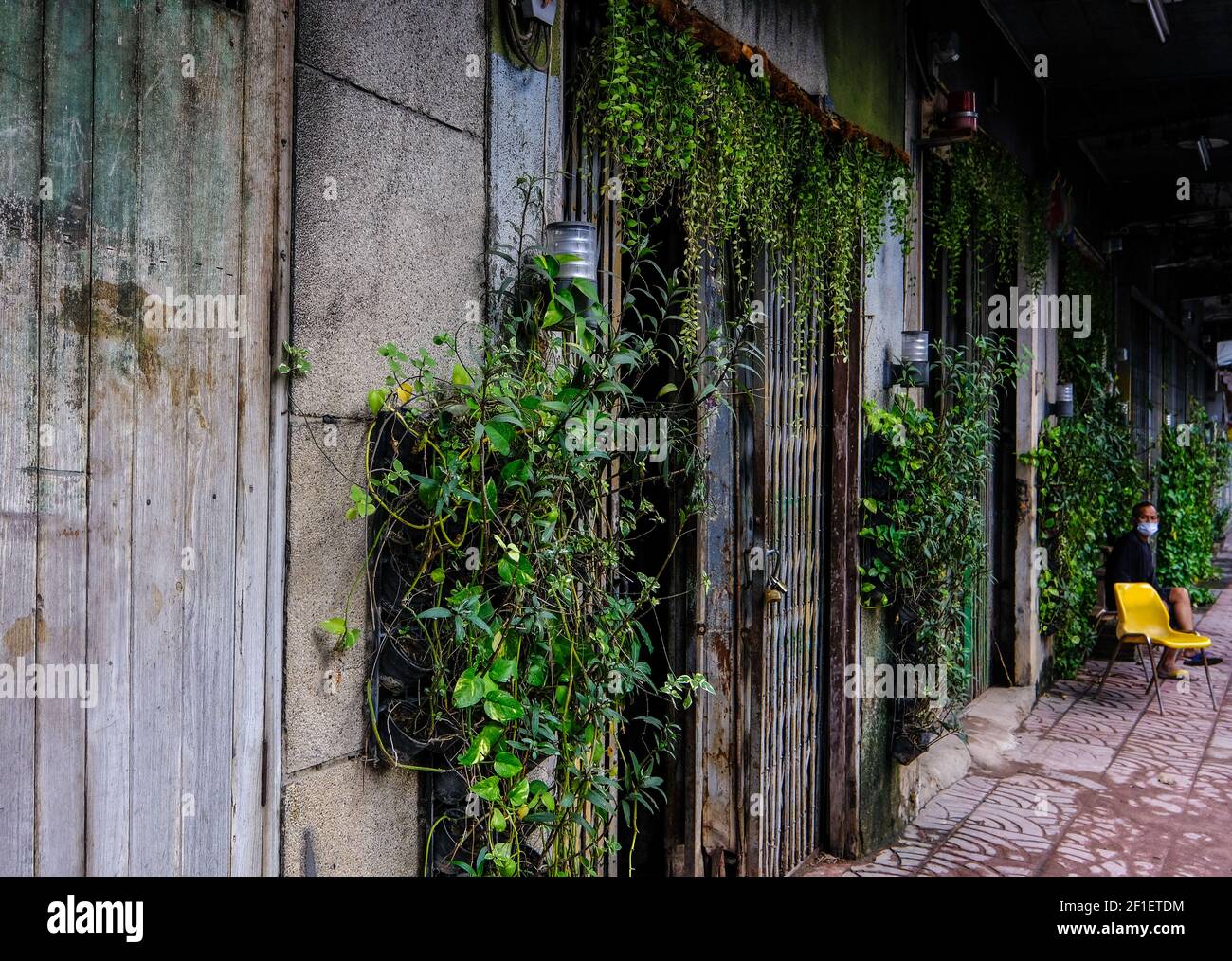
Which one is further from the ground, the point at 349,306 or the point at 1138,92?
the point at 1138,92

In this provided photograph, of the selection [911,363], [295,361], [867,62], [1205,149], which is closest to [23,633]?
[295,361]

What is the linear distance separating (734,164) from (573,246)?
1.28 metres

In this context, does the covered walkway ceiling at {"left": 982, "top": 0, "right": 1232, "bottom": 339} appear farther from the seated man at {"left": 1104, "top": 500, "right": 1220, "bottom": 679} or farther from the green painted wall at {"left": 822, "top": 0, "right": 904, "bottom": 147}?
the seated man at {"left": 1104, "top": 500, "right": 1220, "bottom": 679}

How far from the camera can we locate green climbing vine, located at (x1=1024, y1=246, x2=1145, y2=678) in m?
9.11

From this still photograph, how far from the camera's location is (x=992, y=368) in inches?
265

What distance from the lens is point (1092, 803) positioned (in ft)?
20.1

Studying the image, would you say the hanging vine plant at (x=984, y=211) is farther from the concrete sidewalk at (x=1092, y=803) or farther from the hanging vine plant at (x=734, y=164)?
the concrete sidewalk at (x=1092, y=803)

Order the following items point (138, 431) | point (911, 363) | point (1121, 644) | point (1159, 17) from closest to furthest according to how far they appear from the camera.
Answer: point (138, 431) → point (911, 363) → point (1159, 17) → point (1121, 644)

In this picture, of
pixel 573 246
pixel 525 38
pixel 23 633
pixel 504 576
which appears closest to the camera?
pixel 23 633

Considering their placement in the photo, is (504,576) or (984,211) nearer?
(504,576)

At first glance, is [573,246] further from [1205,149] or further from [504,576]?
[1205,149]

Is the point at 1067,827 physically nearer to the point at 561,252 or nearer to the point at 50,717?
the point at 561,252

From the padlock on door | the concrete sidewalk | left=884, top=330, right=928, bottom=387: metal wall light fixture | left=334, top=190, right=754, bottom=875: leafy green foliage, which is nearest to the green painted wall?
left=884, top=330, right=928, bottom=387: metal wall light fixture

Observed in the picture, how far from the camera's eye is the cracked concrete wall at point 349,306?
2570 millimetres
